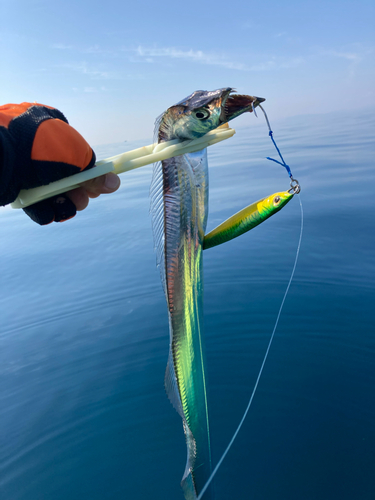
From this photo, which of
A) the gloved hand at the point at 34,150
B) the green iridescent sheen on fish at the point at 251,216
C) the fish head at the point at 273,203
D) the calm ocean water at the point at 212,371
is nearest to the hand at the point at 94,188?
the gloved hand at the point at 34,150

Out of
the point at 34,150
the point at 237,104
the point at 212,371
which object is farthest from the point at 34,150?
the point at 212,371

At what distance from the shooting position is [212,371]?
2613 mm

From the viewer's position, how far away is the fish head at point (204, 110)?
1.02 metres

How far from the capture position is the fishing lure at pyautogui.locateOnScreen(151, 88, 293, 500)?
107 centimetres

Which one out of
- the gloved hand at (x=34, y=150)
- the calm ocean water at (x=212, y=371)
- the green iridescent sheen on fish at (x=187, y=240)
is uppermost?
the gloved hand at (x=34, y=150)

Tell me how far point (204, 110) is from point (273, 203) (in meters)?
0.40

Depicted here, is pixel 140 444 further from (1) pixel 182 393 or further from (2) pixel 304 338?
(2) pixel 304 338

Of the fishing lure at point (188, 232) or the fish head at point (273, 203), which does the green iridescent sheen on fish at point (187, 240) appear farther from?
the fish head at point (273, 203)

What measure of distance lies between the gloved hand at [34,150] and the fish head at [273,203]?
2.00 ft

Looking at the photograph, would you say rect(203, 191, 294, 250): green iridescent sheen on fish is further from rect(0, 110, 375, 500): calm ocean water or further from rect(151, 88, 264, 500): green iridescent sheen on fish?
rect(0, 110, 375, 500): calm ocean water

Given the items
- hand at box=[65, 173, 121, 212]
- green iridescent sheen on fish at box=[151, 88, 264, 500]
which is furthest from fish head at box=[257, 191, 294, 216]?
hand at box=[65, 173, 121, 212]

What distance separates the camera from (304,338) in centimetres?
276

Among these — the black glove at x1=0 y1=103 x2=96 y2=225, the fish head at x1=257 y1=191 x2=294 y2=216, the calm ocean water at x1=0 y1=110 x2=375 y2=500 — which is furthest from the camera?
the calm ocean water at x1=0 y1=110 x2=375 y2=500

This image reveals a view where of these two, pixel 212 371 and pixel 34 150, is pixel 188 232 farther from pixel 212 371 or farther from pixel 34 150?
pixel 212 371
